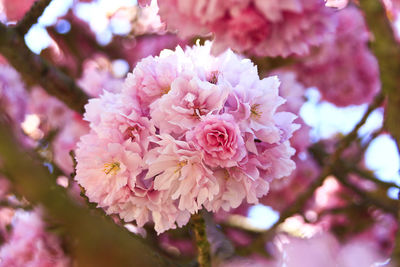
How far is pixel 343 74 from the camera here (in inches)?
87.4

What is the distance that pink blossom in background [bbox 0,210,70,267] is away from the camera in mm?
1238

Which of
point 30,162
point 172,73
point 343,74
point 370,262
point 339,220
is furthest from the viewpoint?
point 339,220

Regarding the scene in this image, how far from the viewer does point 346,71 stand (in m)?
2.22

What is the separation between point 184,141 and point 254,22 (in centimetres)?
25

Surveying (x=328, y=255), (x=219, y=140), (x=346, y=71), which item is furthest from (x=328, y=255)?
(x=346, y=71)

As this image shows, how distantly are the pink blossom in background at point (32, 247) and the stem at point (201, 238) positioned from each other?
1.32ft

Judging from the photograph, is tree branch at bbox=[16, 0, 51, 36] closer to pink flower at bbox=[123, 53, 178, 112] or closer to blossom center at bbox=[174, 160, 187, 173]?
pink flower at bbox=[123, 53, 178, 112]

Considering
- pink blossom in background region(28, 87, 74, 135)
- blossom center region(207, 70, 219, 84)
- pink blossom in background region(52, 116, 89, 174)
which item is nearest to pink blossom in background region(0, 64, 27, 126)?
pink blossom in background region(28, 87, 74, 135)

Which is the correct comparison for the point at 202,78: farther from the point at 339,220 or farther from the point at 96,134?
the point at 339,220

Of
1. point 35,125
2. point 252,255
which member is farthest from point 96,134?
point 35,125

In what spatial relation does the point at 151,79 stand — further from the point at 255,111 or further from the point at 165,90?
the point at 255,111

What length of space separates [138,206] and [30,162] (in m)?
0.58

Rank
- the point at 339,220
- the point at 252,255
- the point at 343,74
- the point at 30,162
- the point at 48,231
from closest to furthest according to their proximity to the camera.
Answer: the point at 30,162
the point at 48,231
the point at 252,255
the point at 343,74
the point at 339,220

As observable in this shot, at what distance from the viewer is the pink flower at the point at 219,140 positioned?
786mm
